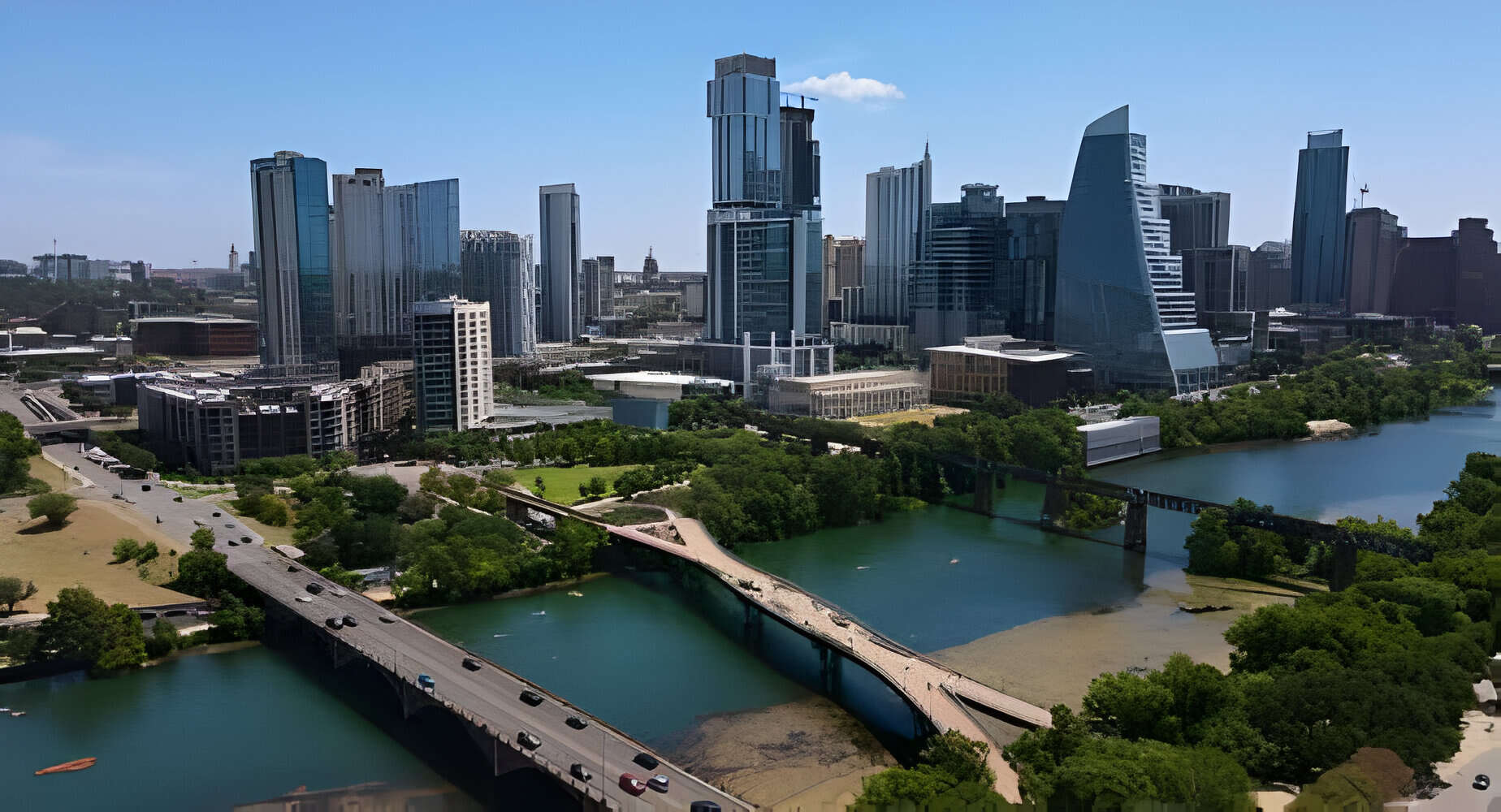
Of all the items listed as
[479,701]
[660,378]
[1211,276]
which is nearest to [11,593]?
[479,701]

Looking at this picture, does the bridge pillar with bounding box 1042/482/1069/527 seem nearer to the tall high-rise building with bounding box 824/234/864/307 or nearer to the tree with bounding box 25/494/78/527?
the tree with bounding box 25/494/78/527

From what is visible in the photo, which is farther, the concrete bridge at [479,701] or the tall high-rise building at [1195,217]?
the tall high-rise building at [1195,217]

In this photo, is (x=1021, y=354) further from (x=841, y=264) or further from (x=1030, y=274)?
(x=841, y=264)

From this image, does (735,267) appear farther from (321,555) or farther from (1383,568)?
(1383,568)

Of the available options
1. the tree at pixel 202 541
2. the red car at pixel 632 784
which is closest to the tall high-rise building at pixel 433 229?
the tree at pixel 202 541

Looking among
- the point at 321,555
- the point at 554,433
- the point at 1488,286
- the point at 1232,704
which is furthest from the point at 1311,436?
the point at 1488,286

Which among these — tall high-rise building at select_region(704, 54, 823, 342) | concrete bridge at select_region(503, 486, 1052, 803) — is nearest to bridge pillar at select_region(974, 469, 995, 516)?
concrete bridge at select_region(503, 486, 1052, 803)

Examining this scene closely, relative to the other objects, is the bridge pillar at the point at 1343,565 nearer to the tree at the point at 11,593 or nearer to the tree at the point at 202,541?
the tree at the point at 202,541
